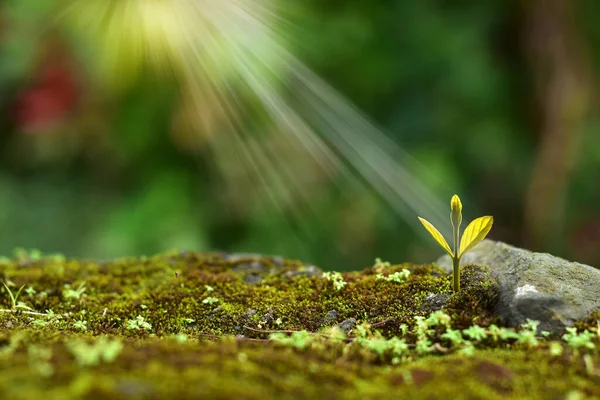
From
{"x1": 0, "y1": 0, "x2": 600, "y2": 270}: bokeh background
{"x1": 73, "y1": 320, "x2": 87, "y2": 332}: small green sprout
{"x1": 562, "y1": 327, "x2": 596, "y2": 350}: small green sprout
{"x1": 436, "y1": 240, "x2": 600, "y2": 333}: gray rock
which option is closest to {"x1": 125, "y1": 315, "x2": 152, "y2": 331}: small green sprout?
{"x1": 73, "y1": 320, "x2": 87, "y2": 332}: small green sprout

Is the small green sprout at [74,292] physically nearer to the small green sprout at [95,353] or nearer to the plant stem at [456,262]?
the small green sprout at [95,353]

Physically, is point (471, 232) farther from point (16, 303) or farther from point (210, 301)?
point (16, 303)

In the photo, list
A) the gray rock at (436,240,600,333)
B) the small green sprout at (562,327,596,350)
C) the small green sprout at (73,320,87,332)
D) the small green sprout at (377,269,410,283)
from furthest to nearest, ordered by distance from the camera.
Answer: the small green sprout at (377,269,410,283)
the small green sprout at (73,320,87,332)
the gray rock at (436,240,600,333)
the small green sprout at (562,327,596,350)

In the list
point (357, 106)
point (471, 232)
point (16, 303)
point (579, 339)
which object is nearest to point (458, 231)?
point (471, 232)

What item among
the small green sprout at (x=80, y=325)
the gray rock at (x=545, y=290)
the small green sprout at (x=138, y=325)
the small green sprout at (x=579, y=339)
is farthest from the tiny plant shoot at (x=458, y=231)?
the small green sprout at (x=80, y=325)

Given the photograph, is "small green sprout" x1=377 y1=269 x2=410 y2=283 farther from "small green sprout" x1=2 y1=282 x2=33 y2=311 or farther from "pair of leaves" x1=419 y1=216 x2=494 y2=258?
"small green sprout" x1=2 y1=282 x2=33 y2=311

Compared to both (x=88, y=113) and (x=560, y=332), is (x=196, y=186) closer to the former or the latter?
(x=88, y=113)

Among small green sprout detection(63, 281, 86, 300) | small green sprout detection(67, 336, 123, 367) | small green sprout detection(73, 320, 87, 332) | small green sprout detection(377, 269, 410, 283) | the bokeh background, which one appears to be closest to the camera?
small green sprout detection(67, 336, 123, 367)
